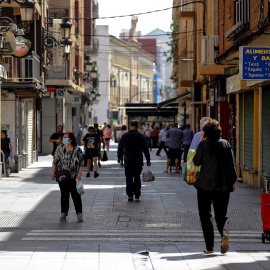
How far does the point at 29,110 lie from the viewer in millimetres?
35094

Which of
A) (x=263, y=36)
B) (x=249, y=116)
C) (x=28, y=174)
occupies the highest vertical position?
(x=263, y=36)

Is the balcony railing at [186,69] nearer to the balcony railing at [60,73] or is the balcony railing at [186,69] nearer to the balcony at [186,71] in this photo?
the balcony at [186,71]

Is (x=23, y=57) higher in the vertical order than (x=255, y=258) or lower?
higher

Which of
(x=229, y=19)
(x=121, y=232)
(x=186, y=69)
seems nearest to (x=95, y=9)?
(x=186, y=69)

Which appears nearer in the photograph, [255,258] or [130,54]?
[255,258]

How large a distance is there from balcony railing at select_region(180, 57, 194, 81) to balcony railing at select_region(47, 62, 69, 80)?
6.17 meters

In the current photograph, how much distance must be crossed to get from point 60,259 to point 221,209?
2.08 m

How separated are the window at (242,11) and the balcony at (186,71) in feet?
65.0

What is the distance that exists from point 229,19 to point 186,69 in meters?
18.9

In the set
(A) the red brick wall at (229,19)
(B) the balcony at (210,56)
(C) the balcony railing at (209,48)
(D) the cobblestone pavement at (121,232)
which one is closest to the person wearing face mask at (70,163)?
(D) the cobblestone pavement at (121,232)

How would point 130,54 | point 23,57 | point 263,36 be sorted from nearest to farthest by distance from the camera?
point 263,36 → point 23,57 → point 130,54

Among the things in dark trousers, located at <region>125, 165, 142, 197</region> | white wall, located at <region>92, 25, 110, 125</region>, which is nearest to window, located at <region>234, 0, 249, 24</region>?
dark trousers, located at <region>125, 165, 142, 197</region>

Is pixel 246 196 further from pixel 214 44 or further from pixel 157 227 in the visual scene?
pixel 214 44

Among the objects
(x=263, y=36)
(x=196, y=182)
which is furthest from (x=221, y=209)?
(x=263, y=36)
